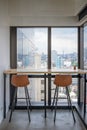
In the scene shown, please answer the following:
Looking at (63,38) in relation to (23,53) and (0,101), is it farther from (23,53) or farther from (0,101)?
(0,101)

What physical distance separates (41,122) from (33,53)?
201 cm

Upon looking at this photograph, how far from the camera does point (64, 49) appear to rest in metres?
5.93

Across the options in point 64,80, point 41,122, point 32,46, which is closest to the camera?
point 41,122

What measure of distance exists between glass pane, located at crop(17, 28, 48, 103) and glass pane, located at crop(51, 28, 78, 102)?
0.23 metres

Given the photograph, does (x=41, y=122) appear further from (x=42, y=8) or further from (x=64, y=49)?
(x=42, y=8)

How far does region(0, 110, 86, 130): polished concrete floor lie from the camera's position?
425 cm

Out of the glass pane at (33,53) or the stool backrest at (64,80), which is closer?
the stool backrest at (64,80)

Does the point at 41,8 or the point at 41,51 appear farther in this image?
the point at 41,51

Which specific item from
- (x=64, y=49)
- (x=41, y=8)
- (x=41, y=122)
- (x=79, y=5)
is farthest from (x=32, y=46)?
(x=41, y=122)

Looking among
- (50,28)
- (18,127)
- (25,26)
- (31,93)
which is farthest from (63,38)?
(18,127)

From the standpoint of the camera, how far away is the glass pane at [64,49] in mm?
5895

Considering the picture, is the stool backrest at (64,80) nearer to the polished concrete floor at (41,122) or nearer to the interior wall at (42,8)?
the polished concrete floor at (41,122)

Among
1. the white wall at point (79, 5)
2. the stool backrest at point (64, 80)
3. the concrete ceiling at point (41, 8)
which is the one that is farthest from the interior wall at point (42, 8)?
the stool backrest at point (64, 80)

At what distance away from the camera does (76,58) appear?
593cm
